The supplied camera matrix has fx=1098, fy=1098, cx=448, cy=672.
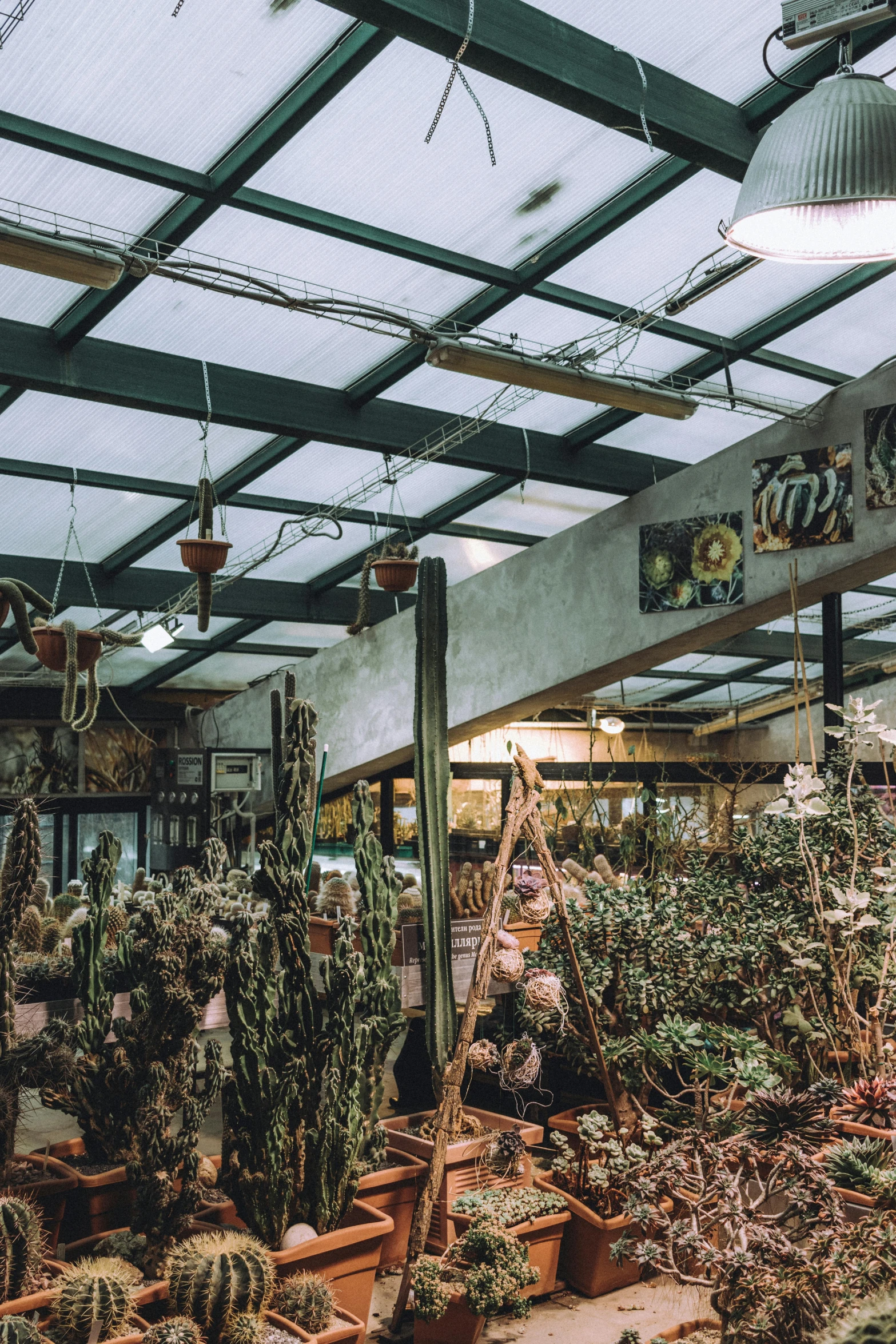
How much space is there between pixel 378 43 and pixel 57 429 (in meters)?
3.00

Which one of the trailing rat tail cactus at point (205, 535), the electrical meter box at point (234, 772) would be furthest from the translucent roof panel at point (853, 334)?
the electrical meter box at point (234, 772)

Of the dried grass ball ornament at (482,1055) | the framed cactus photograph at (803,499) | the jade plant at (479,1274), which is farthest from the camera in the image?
the framed cactus photograph at (803,499)

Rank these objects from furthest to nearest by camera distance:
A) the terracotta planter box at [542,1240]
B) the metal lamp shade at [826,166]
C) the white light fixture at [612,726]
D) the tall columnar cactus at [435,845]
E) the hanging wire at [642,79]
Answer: the white light fixture at [612,726] → the hanging wire at [642,79] → the tall columnar cactus at [435,845] → the terracotta planter box at [542,1240] → the metal lamp shade at [826,166]

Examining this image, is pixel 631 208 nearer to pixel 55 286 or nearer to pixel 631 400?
pixel 631 400

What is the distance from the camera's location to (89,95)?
3.82 metres

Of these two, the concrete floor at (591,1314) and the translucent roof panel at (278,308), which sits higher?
the translucent roof panel at (278,308)

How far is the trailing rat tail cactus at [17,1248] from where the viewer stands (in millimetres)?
2568

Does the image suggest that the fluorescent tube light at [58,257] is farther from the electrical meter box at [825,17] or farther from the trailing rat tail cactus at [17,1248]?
the trailing rat tail cactus at [17,1248]

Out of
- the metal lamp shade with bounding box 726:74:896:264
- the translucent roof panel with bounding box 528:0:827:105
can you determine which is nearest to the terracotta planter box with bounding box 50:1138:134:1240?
the metal lamp shade with bounding box 726:74:896:264

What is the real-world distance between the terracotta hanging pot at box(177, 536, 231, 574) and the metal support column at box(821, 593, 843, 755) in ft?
13.1

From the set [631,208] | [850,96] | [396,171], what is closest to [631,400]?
[631,208]

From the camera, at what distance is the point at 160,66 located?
378 cm

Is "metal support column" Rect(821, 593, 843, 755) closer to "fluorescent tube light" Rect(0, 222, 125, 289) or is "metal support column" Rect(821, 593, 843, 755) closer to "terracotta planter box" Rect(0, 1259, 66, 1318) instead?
"fluorescent tube light" Rect(0, 222, 125, 289)

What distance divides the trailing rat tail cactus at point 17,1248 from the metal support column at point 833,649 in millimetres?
5228
